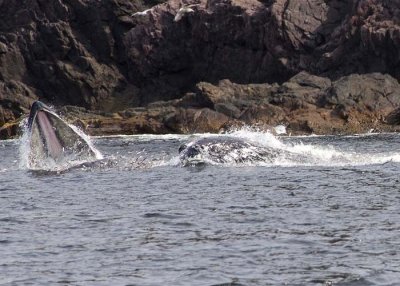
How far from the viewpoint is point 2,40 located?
85188 mm

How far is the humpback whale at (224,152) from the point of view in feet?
93.0

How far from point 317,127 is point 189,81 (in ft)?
84.9

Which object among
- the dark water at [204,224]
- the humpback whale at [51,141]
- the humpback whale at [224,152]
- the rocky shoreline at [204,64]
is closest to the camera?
the dark water at [204,224]

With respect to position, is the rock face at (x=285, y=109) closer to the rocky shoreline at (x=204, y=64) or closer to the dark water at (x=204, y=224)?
the rocky shoreline at (x=204, y=64)

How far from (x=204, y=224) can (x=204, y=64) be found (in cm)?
6155

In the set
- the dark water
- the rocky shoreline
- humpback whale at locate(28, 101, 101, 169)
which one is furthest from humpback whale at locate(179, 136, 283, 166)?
the rocky shoreline

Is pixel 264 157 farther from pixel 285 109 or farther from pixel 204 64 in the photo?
pixel 204 64

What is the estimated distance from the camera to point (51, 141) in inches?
1102

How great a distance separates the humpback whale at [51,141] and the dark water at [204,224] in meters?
0.71

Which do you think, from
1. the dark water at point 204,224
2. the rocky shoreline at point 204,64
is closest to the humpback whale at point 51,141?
the dark water at point 204,224

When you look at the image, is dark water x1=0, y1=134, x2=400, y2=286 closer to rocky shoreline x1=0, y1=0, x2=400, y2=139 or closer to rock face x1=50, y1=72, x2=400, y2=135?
rock face x1=50, y1=72, x2=400, y2=135

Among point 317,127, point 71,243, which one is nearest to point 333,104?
point 317,127

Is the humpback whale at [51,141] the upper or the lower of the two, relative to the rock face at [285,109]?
upper

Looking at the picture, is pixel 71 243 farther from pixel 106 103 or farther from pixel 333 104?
pixel 106 103
